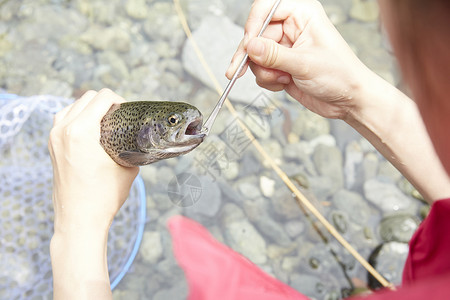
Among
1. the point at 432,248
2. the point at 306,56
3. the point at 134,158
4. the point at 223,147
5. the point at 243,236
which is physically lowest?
the point at 243,236

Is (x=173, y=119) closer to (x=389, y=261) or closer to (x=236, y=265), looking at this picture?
(x=236, y=265)

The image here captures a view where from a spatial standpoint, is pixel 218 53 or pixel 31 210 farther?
pixel 218 53

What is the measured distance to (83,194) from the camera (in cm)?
170

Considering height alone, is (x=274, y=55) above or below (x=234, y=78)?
above

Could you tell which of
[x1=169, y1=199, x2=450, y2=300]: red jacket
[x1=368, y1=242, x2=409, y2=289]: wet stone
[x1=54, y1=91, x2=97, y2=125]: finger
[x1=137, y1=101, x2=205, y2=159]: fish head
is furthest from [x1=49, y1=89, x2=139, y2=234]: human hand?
[x1=368, y1=242, x2=409, y2=289]: wet stone

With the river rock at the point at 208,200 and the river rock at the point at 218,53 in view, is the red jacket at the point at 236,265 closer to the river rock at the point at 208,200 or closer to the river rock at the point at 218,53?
the river rock at the point at 208,200

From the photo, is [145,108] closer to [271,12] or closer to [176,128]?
[176,128]

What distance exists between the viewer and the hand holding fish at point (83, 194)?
5.30 feet

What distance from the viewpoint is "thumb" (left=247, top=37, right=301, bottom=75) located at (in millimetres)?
1660

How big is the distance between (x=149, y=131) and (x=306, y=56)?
75 cm

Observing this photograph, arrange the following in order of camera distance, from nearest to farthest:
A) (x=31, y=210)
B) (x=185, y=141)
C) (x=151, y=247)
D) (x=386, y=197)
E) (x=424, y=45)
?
1. (x=424, y=45)
2. (x=185, y=141)
3. (x=31, y=210)
4. (x=151, y=247)
5. (x=386, y=197)

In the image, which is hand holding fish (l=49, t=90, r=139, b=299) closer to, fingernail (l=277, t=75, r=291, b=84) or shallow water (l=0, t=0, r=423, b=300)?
fingernail (l=277, t=75, r=291, b=84)

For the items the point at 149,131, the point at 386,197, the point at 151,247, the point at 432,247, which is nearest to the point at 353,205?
the point at 386,197

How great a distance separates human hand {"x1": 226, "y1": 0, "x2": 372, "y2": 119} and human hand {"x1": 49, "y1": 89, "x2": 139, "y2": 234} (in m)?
0.65
